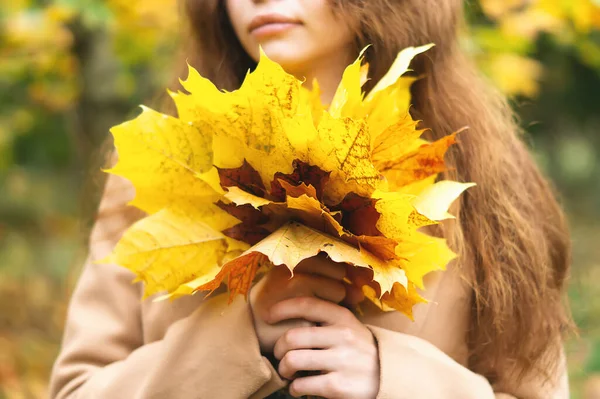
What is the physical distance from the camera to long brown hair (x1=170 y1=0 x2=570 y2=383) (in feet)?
4.07

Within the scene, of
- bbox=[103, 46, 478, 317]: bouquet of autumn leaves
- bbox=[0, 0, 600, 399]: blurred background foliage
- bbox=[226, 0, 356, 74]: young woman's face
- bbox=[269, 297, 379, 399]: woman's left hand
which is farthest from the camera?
bbox=[0, 0, 600, 399]: blurred background foliage

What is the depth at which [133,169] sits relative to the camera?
1017mm

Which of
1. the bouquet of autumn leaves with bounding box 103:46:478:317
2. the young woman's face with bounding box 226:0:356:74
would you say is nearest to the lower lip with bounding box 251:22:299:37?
the young woman's face with bounding box 226:0:356:74

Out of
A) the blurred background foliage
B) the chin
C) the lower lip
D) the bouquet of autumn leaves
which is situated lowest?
the blurred background foliage

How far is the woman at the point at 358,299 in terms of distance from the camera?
1042 millimetres

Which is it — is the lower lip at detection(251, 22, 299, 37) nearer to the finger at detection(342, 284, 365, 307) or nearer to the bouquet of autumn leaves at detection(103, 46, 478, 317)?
the bouquet of autumn leaves at detection(103, 46, 478, 317)

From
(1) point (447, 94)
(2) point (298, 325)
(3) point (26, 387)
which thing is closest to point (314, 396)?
(2) point (298, 325)

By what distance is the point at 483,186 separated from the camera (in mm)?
1281

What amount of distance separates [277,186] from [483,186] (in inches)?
20.2

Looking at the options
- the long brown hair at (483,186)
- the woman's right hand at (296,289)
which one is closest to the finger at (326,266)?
the woman's right hand at (296,289)

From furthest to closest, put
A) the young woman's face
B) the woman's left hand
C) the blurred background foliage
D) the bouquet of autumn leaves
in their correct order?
the blurred background foliage → the young woman's face → the woman's left hand → the bouquet of autumn leaves

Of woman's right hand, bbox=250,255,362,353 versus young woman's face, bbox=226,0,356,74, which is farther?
young woman's face, bbox=226,0,356,74

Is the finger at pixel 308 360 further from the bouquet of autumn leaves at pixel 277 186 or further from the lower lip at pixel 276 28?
the lower lip at pixel 276 28

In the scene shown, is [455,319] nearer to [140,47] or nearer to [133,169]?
[133,169]
